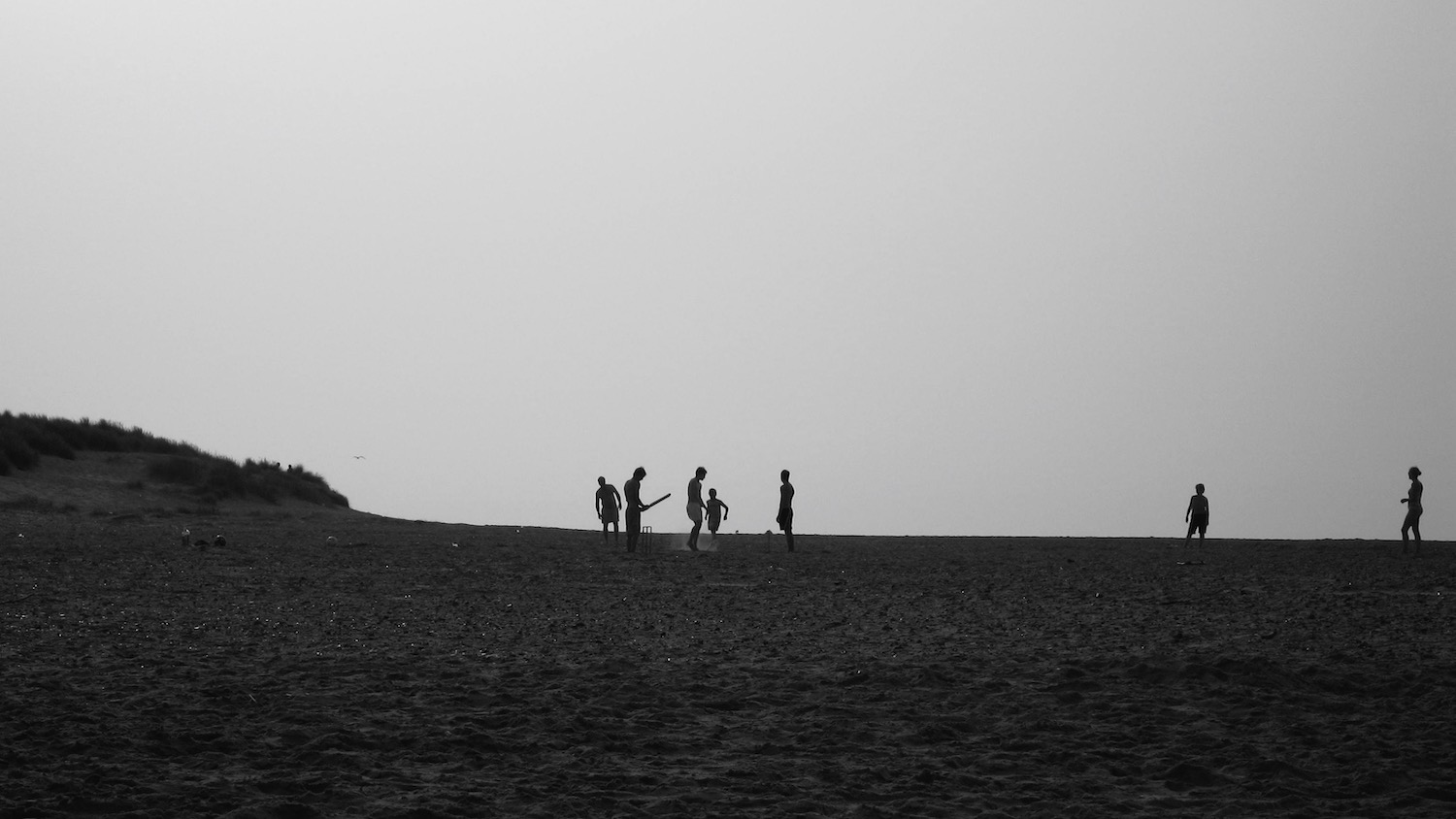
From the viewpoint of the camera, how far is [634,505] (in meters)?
34.0

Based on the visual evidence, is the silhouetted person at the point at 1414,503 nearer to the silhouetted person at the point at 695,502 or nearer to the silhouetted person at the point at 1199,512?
the silhouetted person at the point at 1199,512

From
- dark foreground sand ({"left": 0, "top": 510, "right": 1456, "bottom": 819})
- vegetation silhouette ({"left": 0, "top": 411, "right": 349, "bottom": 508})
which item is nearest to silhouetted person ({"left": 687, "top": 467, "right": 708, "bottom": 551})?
dark foreground sand ({"left": 0, "top": 510, "right": 1456, "bottom": 819})

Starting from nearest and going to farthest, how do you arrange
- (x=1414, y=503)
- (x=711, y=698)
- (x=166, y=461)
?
(x=711, y=698) < (x=1414, y=503) < (x=166, y=461)

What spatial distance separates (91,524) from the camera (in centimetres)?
3672

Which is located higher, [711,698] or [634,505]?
[634,505]

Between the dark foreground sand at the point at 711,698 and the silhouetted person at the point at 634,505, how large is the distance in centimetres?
883

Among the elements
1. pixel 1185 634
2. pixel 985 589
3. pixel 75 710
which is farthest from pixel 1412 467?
pixel 75 710

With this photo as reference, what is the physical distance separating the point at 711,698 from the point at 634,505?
20457 mm

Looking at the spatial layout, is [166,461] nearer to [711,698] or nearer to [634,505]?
[634,505]

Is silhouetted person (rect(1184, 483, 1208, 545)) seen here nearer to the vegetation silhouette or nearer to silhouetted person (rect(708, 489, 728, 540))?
silhouetted person (rect(708, 489, 728, 540))

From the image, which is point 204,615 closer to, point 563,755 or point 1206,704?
point 563,755

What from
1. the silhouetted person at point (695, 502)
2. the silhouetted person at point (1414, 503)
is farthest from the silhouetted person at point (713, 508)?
the silhouetted person at point (1414, 503)

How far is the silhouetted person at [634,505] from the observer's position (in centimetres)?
3347

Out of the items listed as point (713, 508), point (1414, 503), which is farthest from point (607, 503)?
point (1414, 503)
